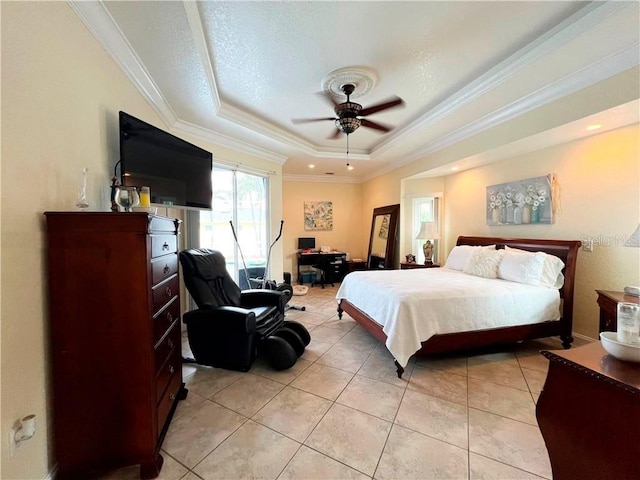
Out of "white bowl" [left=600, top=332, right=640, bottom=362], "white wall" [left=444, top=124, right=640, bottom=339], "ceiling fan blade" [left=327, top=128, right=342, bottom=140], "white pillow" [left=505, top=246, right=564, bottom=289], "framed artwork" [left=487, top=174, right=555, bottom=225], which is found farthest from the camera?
"ceiling fan blade" [left=327, top=128, right=342, bottom=140]

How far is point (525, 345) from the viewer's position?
9.93ft

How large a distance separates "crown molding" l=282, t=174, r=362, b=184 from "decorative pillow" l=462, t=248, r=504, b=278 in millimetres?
3840

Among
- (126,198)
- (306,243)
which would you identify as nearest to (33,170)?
(126,198)

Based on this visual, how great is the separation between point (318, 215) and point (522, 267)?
446 cm

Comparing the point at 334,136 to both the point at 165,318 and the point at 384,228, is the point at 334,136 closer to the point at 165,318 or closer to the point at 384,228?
the point at 384,228

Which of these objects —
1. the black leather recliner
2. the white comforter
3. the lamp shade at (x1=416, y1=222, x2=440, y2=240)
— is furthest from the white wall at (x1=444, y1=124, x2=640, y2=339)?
the black leather recliner

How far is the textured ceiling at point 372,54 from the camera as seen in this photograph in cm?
175

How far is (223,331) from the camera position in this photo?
7.91 feet

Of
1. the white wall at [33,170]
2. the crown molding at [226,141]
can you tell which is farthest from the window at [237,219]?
the white wall at [33,170]

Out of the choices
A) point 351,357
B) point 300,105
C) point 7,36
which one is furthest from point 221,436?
point 300,105

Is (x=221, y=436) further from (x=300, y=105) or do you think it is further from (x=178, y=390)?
(x=300, y=105)

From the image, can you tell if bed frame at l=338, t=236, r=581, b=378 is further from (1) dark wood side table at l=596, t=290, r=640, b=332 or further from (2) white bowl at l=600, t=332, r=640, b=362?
(2) white bowl at l=600, t=332, r=640, b=362

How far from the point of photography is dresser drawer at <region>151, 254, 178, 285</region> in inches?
59.3

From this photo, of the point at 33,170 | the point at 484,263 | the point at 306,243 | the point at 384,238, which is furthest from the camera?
the point at 306,243
